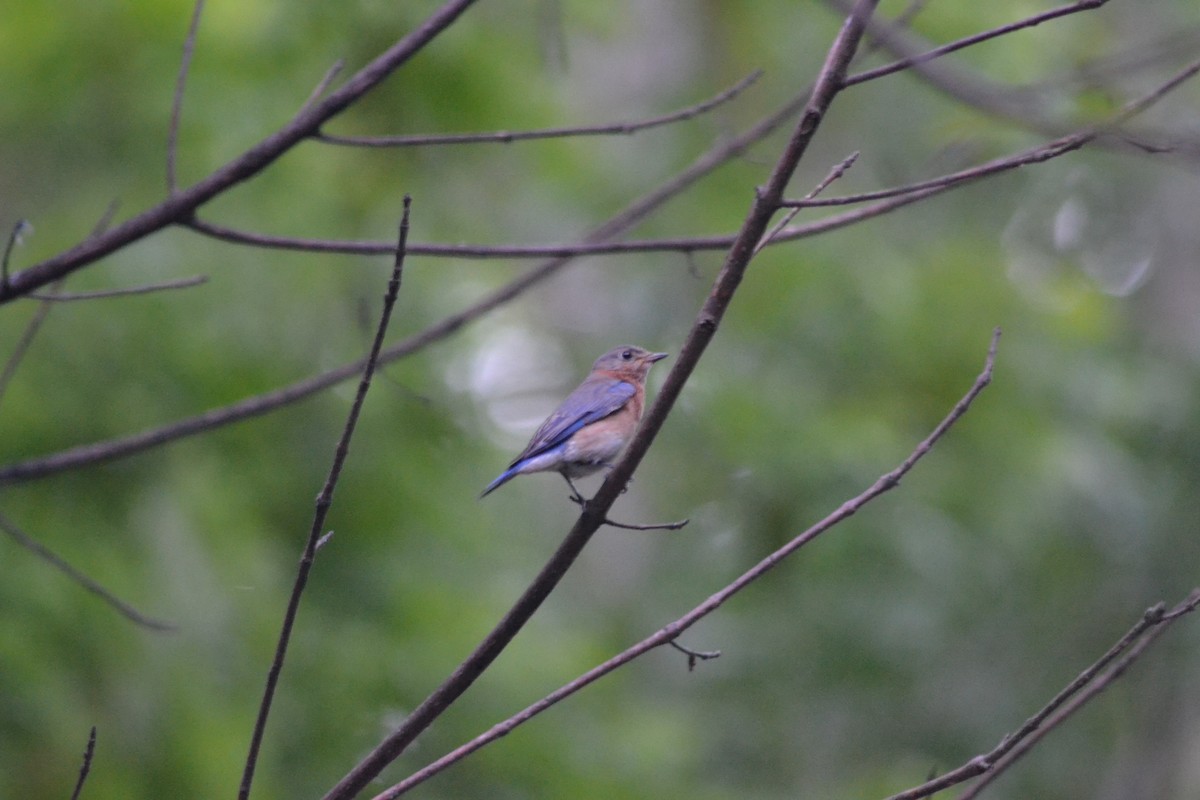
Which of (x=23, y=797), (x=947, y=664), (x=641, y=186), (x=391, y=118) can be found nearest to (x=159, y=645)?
(x=23, y=797)

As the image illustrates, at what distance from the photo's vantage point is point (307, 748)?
5.59 meters

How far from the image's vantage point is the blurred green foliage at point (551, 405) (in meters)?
5.13

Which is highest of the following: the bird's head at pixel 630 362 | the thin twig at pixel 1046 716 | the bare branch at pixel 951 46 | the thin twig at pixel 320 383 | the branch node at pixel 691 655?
the bird's head at pixel 630 362

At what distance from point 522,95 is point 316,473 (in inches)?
91.9

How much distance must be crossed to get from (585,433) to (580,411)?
23cm

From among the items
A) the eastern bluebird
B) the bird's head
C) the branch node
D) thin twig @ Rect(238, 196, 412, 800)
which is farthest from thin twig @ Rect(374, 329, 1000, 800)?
the bird's head

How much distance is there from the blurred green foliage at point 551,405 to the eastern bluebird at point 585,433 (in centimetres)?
84

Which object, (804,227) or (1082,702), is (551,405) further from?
(1082,702)

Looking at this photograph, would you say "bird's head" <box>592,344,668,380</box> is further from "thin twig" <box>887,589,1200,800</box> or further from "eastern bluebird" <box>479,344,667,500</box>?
"thin twig" <box>887,589,1200,800</box>

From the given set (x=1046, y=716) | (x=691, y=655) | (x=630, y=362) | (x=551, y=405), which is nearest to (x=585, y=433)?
(x=630, y=362)

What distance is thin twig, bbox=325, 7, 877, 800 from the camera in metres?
2.46

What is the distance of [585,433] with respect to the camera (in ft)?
16.6

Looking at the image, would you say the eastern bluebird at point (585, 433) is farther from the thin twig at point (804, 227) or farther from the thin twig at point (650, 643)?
the thin twig at point (650, 643)

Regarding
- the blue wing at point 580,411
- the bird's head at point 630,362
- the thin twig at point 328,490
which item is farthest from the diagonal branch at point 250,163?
the bird's head at point 630,362
